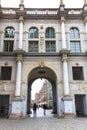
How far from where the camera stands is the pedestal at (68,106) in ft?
67.7

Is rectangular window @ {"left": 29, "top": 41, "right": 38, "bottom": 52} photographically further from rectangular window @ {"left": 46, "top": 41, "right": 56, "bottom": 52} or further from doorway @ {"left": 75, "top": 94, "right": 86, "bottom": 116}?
doorway @ {"left": 75, "top": 94, "right": 86, "bottom": 116}

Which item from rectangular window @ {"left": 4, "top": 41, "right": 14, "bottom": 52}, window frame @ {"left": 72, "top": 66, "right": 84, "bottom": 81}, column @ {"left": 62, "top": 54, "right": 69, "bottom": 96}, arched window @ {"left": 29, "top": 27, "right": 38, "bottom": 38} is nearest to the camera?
column @ {"left": 62, "top": 54, "right": 69, "bottom": 96}

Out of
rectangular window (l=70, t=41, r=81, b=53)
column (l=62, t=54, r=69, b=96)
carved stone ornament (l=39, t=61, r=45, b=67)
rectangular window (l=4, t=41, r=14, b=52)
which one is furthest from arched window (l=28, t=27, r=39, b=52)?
rectangular window (l=70, t=41, r=81, b=53)

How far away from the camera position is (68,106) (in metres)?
20.8

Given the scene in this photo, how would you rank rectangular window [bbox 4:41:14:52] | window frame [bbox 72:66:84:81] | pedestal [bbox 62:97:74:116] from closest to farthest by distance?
pedestal [bbox 62:97:74:116]
rectangular window [bbox 4:41:14:52]
window frame [bbox 72:66:84:81]

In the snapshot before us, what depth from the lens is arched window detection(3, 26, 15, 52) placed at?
79.3 ft

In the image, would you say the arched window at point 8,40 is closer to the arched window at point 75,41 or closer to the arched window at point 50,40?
the arched window at point 50,40

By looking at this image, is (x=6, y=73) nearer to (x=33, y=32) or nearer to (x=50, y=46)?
(x=33, y=32)

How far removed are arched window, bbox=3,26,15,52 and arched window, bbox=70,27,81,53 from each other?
8.17 meters

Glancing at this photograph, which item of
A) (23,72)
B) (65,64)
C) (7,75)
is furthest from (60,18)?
(7,75)

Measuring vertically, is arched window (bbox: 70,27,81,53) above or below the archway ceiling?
above

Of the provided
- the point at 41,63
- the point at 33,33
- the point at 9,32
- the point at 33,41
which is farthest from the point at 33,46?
the point at 9,32

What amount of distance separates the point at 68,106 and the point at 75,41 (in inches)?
357

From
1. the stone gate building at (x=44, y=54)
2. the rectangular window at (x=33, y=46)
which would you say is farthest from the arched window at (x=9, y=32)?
the rectangular window at (x=33, y=46)
